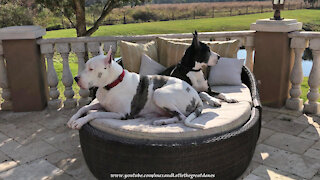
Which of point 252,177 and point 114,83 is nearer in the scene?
point 114,83

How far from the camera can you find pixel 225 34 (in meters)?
5.43

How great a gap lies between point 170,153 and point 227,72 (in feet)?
6.91

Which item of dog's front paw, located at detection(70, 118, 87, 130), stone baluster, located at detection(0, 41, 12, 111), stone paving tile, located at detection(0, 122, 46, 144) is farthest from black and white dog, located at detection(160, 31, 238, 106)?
stone baluster, located at detection(0, 41, 12, 111)

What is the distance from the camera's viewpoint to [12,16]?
51.8 feet

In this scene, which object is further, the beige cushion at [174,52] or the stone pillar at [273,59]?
the stone pillar at [273,59]

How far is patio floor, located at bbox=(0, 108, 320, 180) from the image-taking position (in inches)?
131

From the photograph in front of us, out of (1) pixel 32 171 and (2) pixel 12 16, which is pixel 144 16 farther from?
(1) pixel 32 171

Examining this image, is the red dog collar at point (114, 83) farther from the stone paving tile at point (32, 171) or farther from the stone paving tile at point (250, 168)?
the stone paving tile at point (250, 168)

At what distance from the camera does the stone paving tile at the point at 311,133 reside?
416cm

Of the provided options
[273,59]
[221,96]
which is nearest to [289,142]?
[221,96]

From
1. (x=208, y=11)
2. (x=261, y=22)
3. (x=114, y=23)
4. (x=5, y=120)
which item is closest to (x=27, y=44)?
(x=5, y=120)

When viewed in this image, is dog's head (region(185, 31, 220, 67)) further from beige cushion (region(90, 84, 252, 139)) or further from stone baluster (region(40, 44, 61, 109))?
stone baluster (region(40, 44, 61, 109))

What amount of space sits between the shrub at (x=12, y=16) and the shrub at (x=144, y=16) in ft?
66.4

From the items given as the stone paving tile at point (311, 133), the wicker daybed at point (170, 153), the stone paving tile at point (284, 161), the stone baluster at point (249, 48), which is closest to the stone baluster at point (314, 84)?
the stone paving tile at point (311, 133)
